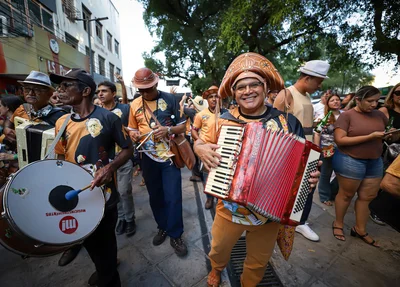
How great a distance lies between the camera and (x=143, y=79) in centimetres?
248

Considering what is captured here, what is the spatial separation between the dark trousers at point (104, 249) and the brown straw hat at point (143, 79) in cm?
155

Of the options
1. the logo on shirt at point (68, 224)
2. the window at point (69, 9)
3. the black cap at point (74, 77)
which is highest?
the window at point (69, 9)

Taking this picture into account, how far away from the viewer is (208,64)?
1466 centimetres

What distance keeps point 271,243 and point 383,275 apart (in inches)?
65.6

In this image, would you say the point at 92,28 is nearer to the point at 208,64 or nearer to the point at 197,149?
the point at 208,64

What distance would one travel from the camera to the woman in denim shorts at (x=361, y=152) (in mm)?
2463

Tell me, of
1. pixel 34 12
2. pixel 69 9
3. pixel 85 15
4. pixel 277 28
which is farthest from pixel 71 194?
pixel 85 15

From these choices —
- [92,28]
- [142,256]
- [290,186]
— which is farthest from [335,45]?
[92,28]

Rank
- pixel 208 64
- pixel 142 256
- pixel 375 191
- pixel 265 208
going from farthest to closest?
pixel 208 64 → pixel 375 191 → pixel 142 256 → pixel 265 208

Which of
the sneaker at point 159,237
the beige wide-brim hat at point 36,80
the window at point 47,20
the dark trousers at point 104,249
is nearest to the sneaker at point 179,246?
the sneaker at point 159,237

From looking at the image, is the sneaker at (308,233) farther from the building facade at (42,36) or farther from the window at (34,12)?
the window at (34,12)

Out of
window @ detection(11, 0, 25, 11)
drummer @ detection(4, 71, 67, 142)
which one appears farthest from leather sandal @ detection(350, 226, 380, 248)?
window @ detection(11, 0, 25, 11)

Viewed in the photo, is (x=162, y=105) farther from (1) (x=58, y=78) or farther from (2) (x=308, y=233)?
(2) (x=308, y=233)

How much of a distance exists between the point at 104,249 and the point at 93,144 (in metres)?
0.97
